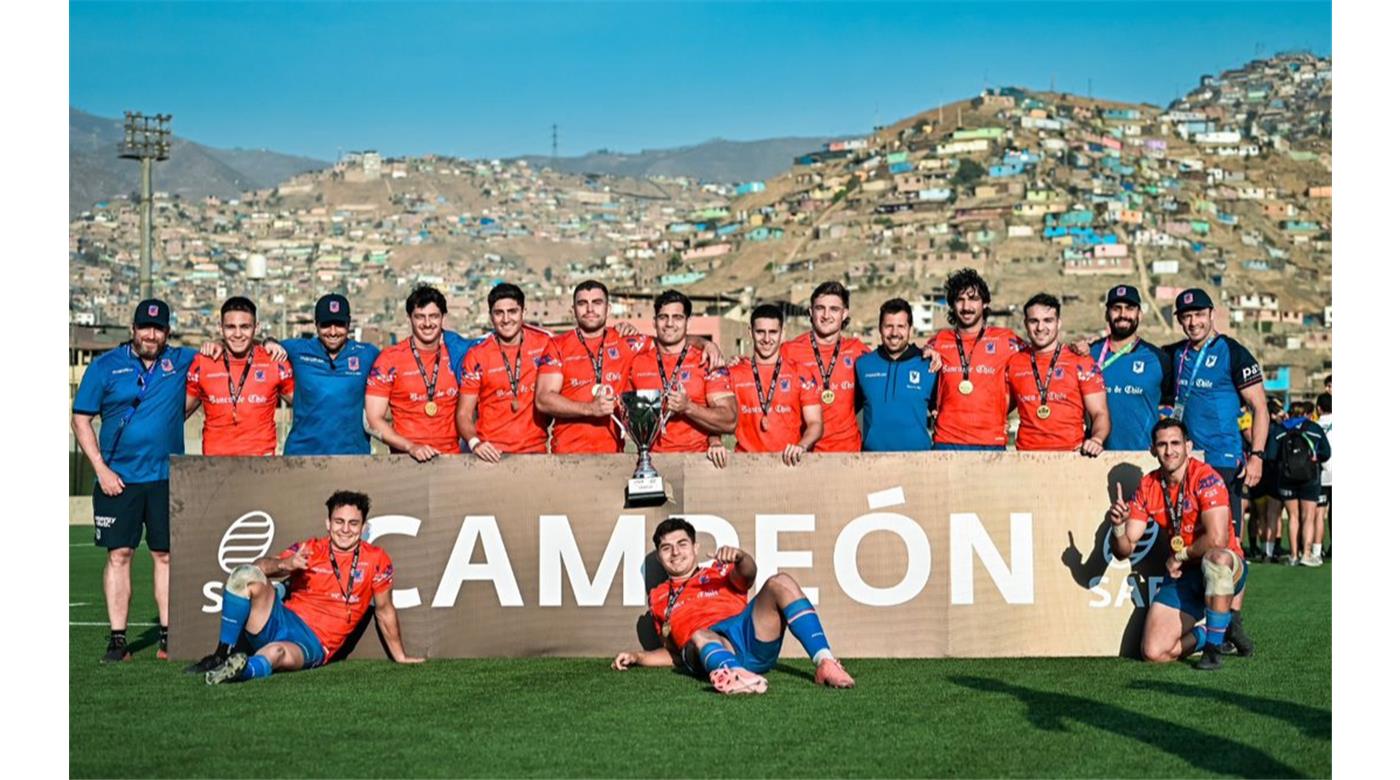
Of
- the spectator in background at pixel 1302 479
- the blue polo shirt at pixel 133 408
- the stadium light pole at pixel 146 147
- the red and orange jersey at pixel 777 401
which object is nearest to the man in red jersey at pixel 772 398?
the red and orange jersey at pixel 777 401

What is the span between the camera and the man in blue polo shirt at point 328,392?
10352 mm

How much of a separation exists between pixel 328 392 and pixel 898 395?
354cm

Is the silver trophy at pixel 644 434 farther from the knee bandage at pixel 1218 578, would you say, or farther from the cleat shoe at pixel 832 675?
the knee bandage at pixel 1218 578

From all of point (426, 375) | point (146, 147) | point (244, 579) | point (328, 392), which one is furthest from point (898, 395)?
point (146, 147)

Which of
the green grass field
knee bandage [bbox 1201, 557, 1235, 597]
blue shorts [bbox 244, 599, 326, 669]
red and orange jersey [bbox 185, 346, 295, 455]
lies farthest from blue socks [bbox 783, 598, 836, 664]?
red and orange jersey [bbox 185, 346, 295, 455]

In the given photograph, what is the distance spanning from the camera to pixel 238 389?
33.8ft

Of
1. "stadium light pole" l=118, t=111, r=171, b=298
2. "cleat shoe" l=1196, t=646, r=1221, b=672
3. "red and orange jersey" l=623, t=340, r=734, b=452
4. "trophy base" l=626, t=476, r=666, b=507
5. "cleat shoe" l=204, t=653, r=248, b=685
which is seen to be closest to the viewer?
"cleat shoe" l=204, t=653, r=248, b=685

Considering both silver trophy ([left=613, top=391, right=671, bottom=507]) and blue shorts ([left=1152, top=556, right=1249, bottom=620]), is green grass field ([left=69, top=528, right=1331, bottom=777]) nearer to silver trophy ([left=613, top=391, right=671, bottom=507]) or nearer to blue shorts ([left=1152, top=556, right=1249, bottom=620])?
blue shorts ([left=1152, top=556, right=1249, bottom=620])

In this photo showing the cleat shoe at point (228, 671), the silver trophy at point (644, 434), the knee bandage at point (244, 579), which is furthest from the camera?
the silver trophy at point (644, 434)

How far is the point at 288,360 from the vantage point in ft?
34.1

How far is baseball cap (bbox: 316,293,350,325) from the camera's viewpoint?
10289 mm

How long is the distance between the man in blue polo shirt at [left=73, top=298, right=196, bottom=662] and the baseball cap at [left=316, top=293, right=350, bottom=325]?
2.79ft

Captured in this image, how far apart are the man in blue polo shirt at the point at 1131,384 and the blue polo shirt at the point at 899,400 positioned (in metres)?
1.10

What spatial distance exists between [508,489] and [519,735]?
2.81 metres
